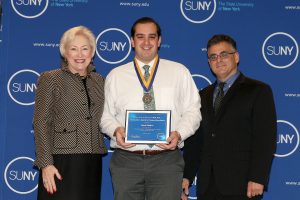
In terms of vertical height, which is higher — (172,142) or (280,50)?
(280,50)

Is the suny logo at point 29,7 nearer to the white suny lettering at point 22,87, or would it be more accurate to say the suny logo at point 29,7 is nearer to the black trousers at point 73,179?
the white suny lettering at point 22,87

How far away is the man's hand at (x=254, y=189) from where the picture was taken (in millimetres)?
3221

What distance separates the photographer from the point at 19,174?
4.38 m

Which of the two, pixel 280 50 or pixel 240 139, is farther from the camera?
pixel 280 50

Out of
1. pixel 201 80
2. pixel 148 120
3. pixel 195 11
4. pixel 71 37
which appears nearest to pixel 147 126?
pixel 148 120

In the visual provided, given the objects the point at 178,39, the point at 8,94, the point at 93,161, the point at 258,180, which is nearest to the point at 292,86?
the point at 178,39

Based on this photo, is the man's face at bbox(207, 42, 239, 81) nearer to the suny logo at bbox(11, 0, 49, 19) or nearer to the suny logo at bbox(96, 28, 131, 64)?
the suny logo at bbox(96, 28, 131, 64)

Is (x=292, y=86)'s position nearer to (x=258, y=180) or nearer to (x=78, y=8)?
(x=258, y=180)

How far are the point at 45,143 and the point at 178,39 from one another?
1.91 meters

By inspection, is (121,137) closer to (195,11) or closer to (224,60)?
(224,60)

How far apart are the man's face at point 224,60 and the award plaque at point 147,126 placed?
0.65 m

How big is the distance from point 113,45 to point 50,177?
5.77 feet

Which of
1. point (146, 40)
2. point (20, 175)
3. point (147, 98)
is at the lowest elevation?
point (20, 175)

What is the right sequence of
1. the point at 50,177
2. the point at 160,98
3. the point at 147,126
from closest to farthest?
1. the point at 50,177
2. the point at 147,126
3. the point at 160,98
